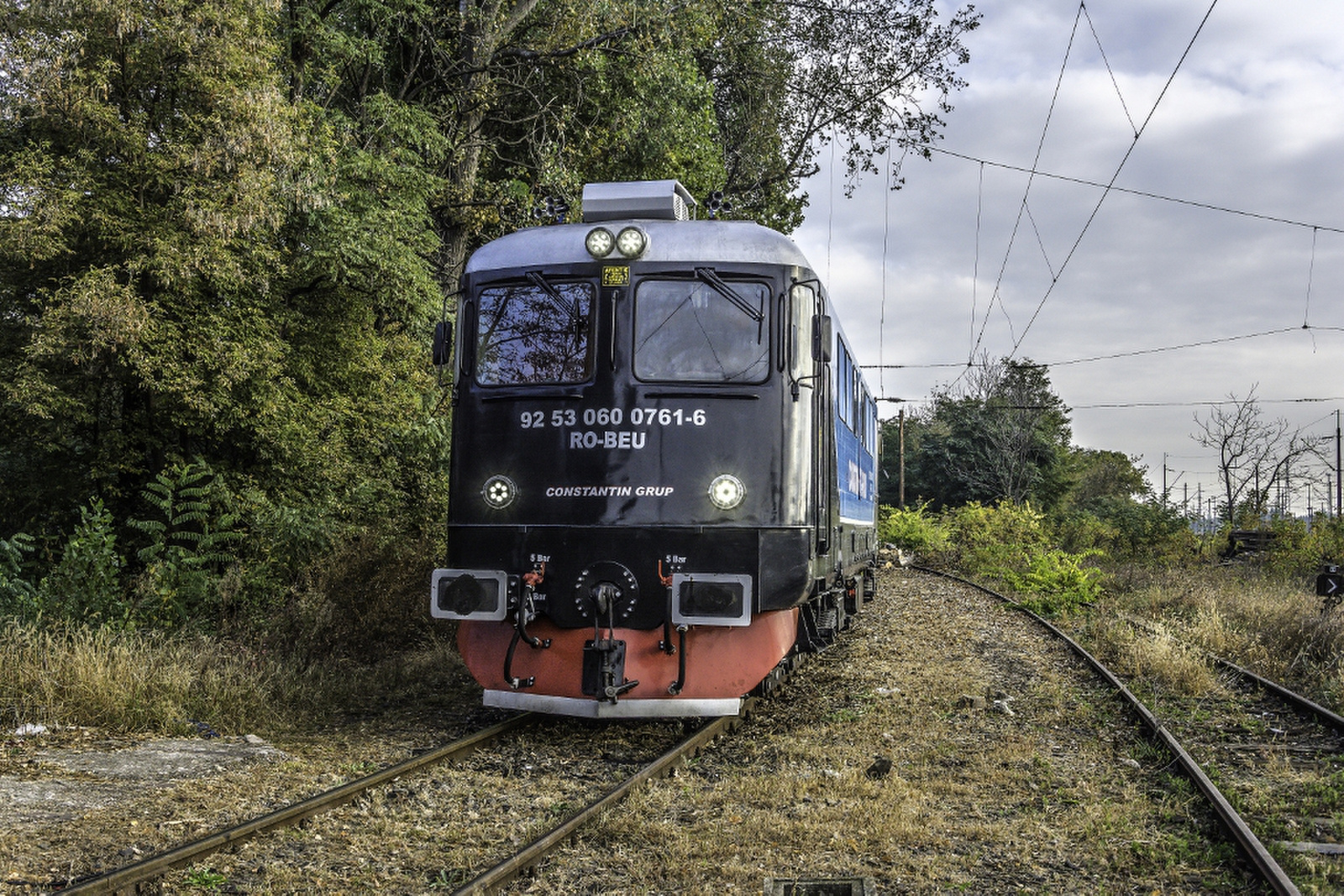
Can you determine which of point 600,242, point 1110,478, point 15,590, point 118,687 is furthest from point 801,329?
point 1110,478

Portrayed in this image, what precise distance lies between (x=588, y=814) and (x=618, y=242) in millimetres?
3840

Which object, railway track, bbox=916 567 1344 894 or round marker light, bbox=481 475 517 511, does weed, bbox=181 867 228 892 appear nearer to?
round marker light, bbox=481 475 517 511

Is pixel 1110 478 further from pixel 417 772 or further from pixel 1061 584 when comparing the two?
pixel 417 772

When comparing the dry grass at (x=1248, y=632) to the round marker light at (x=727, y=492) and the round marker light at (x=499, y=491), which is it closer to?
the round marker light at (x=727, y=492)

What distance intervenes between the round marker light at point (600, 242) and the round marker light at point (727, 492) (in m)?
1.76

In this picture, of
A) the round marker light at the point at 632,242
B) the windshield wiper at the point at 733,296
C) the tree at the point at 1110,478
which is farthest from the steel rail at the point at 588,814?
the tree at the point at 1110,478

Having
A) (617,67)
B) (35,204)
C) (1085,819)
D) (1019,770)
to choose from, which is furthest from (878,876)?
(617,67)

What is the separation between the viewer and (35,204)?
11.1m

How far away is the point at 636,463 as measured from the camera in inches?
284

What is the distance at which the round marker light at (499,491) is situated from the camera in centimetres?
741

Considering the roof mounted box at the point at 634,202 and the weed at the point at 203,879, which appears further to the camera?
the roof mounted box at the point at 634,202

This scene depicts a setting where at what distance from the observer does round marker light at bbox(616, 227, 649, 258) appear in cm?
741

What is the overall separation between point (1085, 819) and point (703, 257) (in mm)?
4168

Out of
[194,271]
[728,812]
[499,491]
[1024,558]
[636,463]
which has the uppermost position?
[194,271]
